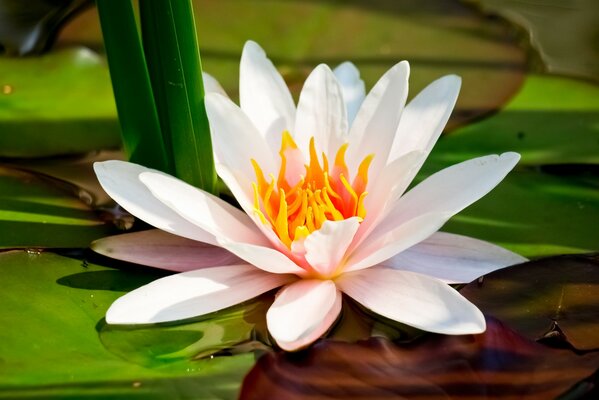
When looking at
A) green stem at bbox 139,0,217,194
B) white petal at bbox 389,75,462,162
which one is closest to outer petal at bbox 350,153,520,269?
white petal at bbox 389,75,462,162

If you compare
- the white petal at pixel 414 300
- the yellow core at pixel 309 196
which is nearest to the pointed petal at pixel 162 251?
the yellow core at pixel 309 196

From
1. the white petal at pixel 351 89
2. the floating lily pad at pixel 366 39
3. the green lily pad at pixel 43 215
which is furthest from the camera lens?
the floating lily pad at pixel 366 39

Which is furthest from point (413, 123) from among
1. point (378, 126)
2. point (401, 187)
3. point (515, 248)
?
point (515, 248)

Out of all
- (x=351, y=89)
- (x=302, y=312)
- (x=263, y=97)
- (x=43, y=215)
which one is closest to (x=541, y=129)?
(x=351, y=89)

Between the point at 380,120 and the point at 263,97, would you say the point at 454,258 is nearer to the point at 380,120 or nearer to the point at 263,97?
the point at 380,120

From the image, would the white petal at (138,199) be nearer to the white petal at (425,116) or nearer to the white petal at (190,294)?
the white petal at (190,294)

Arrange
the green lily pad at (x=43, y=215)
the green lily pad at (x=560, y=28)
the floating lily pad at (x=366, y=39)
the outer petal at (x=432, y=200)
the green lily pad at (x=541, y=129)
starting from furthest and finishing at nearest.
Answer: the green lily pad at (x=560, y=28)
the floating lily pad at (x=366, y=39)
the green lily pad at (x=541, y=129)
the green lily pad at (x=43, y=215)
the outer petal at (x=432, y=200)

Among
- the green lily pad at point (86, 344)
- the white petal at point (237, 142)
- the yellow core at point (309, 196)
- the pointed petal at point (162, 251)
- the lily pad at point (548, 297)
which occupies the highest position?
the white petal at point (237, 142)
